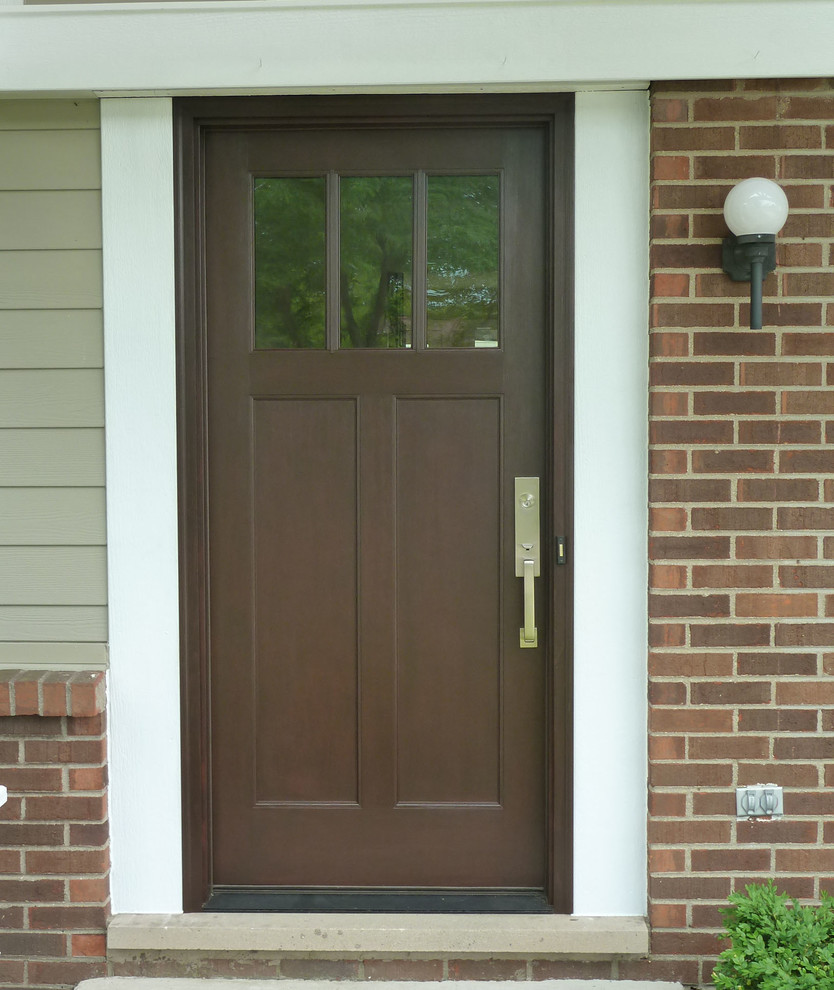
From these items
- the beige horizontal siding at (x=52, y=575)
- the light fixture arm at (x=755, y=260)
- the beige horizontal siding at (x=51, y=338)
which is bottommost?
the beige horizontal siding at (x=52, y=575)

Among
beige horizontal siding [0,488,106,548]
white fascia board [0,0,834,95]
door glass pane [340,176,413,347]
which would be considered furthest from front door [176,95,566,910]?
beige horizontal siding [0,488,106,548]

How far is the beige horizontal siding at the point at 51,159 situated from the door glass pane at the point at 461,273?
0.91 m

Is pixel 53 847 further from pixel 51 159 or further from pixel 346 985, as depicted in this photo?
pixel 51 159

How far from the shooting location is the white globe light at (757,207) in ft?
6.93

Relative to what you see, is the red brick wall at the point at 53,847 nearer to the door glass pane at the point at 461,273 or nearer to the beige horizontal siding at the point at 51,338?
the beige horizontal siding at the point at 51,338

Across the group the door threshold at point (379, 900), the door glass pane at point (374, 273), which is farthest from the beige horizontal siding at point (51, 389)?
the door threshold at point (379, 900)

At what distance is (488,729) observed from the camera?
2482mm

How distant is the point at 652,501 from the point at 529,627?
1.57ft

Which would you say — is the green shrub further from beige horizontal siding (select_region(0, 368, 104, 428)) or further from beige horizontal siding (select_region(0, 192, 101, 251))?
beige horizontal siding (select_region(0, 192, 101, 251))

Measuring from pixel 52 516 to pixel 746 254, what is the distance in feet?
6.29

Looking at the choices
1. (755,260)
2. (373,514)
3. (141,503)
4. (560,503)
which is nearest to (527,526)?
(560,503)

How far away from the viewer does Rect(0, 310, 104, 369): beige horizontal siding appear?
2.36m

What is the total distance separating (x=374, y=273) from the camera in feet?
8.07

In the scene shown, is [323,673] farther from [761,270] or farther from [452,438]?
[761,270]
